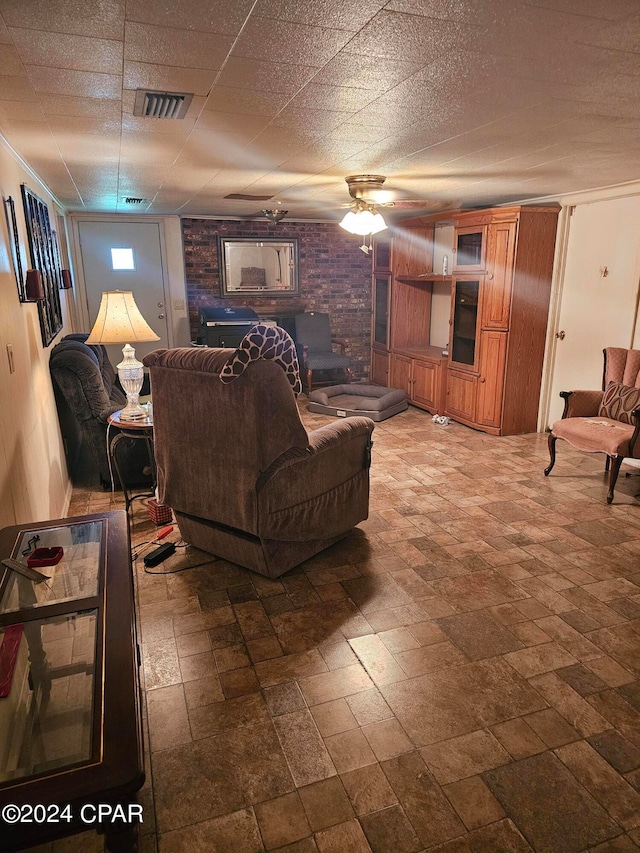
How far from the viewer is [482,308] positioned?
5438mm

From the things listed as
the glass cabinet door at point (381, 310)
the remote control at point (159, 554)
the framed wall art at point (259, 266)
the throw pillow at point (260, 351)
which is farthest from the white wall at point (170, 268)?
the throw pillow at point (260, 351)

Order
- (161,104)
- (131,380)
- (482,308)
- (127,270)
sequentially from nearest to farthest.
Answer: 1. (161,104)
2. (131,380)
3. (482,308)
4. (127,270)

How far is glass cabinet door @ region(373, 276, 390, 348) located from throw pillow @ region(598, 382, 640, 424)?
3327 mm

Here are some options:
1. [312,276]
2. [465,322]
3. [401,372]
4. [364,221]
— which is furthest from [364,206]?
[312,276]

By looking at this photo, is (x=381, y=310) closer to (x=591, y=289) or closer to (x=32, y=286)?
(x=591, y=289)

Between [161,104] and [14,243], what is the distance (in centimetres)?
110

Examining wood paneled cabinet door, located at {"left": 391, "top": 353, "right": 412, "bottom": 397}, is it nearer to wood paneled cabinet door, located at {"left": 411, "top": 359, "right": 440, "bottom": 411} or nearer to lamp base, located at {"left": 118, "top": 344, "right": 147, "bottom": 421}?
wood paneled cabinet door, located at {"left": 411, "top": 359, "right": 440, "bottom": 411}

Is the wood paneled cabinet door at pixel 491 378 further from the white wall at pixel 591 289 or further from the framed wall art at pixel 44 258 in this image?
the framed wall art at pixel 44 258

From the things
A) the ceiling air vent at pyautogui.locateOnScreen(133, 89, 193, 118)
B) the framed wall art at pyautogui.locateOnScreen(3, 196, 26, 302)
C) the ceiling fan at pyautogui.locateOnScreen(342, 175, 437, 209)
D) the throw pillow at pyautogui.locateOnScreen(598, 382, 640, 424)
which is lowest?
the throw pillow at pyautogui.locateOnScreen(598, 382, 640, 424)

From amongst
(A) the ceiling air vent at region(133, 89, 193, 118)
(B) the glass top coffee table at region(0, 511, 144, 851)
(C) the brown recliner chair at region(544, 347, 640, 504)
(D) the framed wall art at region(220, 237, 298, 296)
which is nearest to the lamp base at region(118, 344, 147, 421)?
(A) the ceiling air vent at region(133, 89, 193, 118)

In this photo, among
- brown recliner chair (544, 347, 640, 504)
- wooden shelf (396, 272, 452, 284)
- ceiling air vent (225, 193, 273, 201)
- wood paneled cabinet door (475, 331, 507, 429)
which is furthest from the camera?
wooden shelf (396, 272, 452, 284)

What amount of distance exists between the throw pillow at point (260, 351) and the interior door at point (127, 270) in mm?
5007

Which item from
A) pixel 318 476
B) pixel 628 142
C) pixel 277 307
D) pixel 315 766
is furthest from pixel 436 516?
pixel 277 307

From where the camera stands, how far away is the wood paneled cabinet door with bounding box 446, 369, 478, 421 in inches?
225
